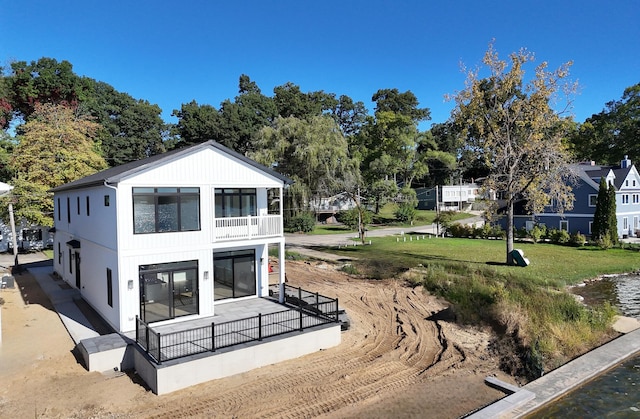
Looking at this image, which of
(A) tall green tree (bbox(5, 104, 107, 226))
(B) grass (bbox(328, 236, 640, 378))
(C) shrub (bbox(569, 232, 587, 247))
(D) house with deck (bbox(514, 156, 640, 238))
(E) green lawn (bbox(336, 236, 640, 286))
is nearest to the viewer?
(B) grass (bbox(328, 236, 640, 378))

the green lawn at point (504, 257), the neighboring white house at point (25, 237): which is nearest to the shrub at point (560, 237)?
the green lawn at point (504, 257)

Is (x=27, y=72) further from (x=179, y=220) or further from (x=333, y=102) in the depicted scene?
(x=333, y=102)

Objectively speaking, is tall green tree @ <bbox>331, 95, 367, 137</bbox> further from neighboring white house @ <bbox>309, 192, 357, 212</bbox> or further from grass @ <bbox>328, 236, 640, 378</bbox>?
grass @ <bbox>328, 236, 640, 378</bbox>

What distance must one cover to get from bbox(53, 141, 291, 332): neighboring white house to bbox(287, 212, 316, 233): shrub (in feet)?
98.7

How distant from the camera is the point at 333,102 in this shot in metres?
82.0

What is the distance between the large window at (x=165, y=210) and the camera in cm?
1376

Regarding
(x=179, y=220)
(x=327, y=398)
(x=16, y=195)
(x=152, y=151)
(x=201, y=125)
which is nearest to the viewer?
(x=327, y=398)

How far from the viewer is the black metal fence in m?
11.3

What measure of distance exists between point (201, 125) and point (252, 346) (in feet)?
166

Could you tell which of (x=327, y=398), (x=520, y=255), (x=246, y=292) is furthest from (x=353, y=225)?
(x=327, y=398)

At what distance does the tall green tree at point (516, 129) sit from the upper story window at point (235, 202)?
17477mm

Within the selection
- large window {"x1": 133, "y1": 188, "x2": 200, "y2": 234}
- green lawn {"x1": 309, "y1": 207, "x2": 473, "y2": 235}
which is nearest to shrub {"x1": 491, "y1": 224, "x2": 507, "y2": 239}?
green lawn {"x1": 309, "y1": 207, "x2": 473, "y2": 235}

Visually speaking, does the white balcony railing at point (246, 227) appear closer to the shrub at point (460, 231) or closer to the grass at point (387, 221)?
the shrub at point (460, 231)

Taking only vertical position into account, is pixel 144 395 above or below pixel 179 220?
below
